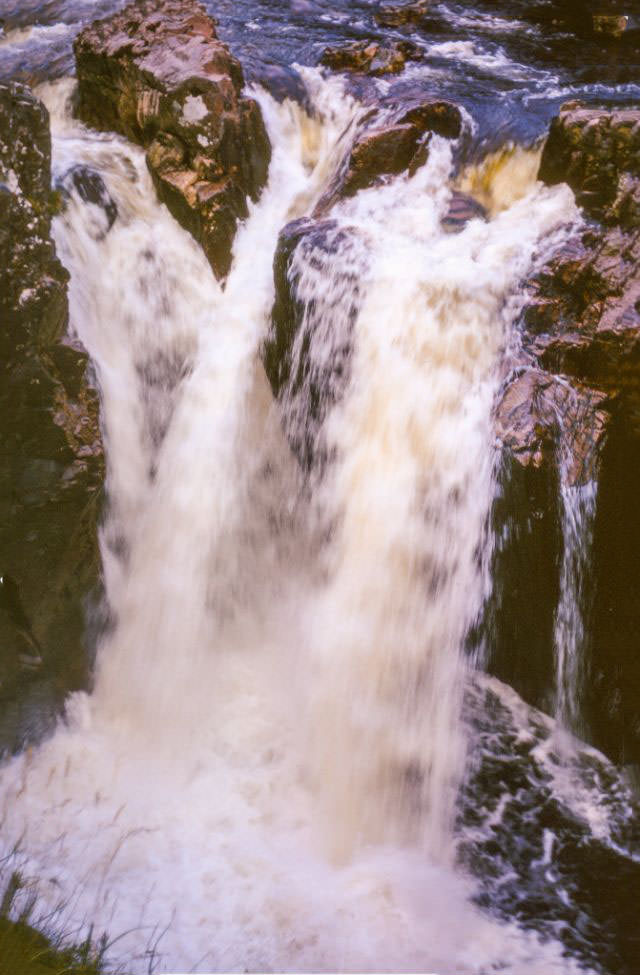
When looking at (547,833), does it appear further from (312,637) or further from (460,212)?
(460,212)

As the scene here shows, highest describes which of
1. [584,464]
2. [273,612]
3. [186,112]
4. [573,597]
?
[186,112]

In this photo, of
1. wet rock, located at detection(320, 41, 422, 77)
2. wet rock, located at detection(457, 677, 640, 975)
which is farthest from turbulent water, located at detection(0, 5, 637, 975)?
wet rock, located at detection(320, 41, 422, 77)

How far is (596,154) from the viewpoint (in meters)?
4.32

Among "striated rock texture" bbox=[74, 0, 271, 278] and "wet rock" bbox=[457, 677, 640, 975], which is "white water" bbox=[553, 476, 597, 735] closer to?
"wet rock" bbox=[457, 677, 640, 975]

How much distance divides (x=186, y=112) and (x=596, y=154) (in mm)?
2660

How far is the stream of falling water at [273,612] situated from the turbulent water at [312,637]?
14 mm

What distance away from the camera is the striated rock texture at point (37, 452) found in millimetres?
3457

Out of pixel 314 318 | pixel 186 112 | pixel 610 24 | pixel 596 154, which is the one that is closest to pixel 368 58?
pixel 186 112

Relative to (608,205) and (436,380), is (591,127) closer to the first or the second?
(608,205)

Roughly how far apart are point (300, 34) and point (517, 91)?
94.7 inches

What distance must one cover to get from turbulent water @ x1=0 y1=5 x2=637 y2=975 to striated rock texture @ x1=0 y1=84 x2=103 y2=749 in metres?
0.31

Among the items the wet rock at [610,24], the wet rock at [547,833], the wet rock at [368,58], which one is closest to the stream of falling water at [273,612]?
the wet rock at [547,833]

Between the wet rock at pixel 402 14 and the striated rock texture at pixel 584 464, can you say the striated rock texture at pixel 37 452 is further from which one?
the wet rock at pixel 402 14

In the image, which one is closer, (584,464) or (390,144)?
Result: (584,464)
